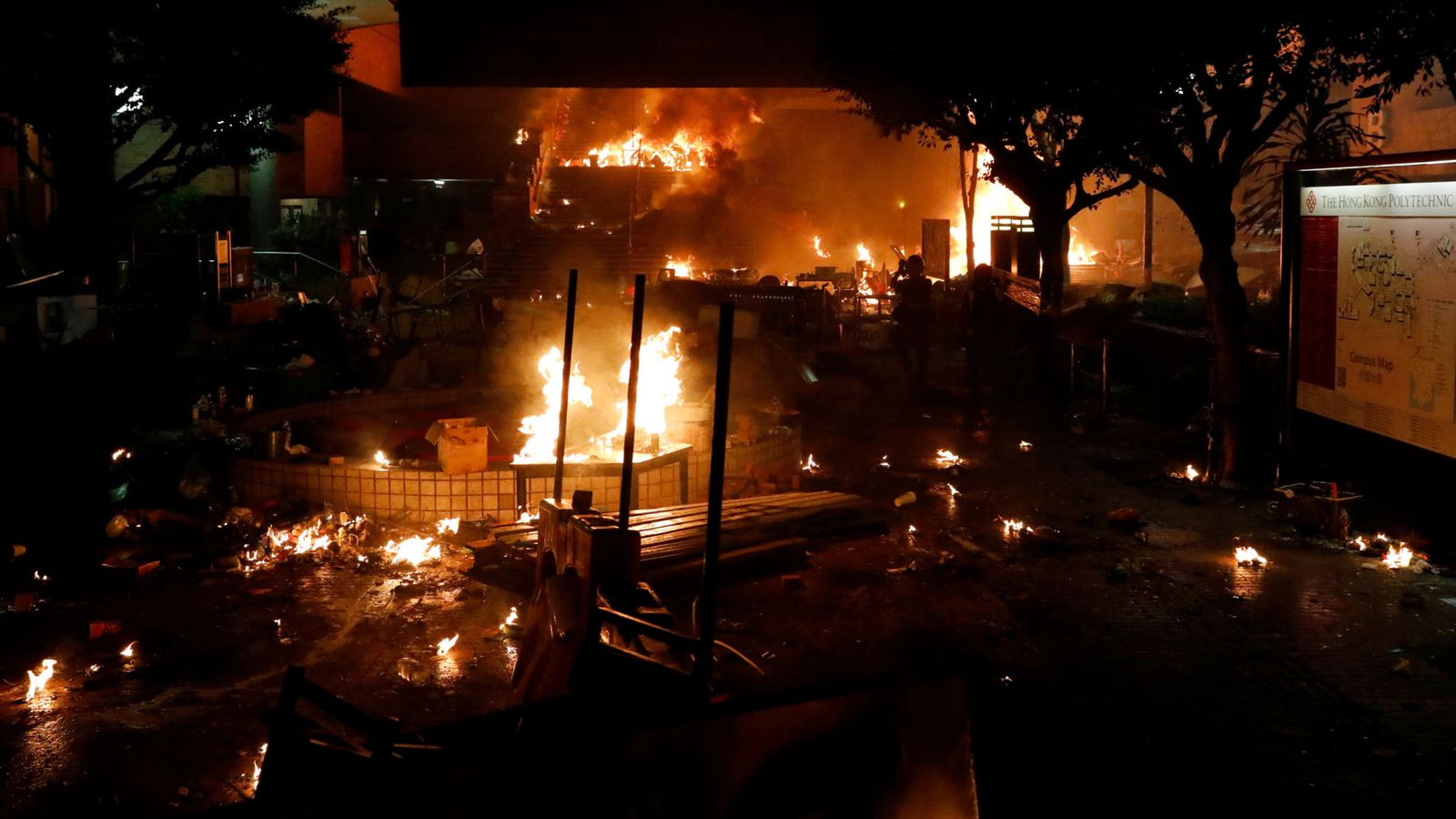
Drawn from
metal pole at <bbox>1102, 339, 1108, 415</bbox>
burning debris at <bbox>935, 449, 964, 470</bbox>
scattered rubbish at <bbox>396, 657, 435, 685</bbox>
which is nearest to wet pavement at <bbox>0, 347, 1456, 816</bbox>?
scattered rubbish at <bbox>396, 657, 435, 685</bbox>

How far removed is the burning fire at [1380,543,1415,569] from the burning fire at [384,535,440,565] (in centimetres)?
753

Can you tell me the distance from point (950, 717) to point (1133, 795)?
176cm

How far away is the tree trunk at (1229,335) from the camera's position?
37.6 ft

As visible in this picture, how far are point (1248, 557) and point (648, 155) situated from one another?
120ft

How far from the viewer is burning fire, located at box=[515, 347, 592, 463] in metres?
9.96

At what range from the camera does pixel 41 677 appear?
260 inches

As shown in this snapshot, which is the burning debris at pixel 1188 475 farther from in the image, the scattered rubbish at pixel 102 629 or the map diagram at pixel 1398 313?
the scattered rubbish at pixel 102 629

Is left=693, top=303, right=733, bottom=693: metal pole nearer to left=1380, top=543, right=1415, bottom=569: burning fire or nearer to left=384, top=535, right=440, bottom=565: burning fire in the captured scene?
left=384, top=535, right=440, bottom=565: burning fire

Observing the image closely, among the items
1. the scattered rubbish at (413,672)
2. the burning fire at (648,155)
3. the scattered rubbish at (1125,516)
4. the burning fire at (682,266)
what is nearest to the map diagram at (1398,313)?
the scattered rubbish at (1125,516)

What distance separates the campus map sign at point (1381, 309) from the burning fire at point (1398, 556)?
0.90m

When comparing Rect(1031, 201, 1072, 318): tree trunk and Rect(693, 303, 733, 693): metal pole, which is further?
Rect(1031, 201, 1072, 318): tree trunk

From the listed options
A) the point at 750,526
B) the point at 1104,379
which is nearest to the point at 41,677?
the point at 750,526

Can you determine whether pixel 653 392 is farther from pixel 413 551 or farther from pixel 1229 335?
pixel 1229 335

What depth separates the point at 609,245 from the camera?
3550 cm
